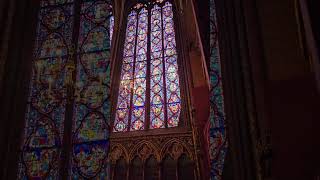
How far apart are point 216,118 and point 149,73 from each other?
5.15 meters

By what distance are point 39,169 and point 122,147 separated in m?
4.37

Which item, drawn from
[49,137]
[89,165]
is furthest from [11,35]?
[89,165]

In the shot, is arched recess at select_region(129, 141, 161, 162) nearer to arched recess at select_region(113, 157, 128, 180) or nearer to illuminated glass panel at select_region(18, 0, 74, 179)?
arched recess at select_region(113, 157, 128, 180)

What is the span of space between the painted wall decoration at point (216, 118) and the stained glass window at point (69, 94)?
1369 millimetres

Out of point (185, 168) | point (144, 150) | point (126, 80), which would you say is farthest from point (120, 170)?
point (126, 80)

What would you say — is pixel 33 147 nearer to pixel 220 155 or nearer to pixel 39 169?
pixel 39 169

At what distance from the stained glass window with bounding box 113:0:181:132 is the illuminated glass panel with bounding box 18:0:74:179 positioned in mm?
3926

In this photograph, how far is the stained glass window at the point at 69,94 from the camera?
19.0ft

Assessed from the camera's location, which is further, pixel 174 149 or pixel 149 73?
pixel 149 73

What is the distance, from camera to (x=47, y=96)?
246 inches

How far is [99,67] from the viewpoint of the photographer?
253 inches

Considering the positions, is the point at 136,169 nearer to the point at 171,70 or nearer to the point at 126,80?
the point at 126,80

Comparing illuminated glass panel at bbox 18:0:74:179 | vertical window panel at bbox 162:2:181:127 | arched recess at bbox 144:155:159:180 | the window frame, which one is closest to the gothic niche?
arched recess at bbox 144:155:159:180

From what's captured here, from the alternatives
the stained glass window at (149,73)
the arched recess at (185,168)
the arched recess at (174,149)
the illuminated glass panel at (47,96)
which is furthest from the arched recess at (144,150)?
the illuminated glass panel at (47,96)
